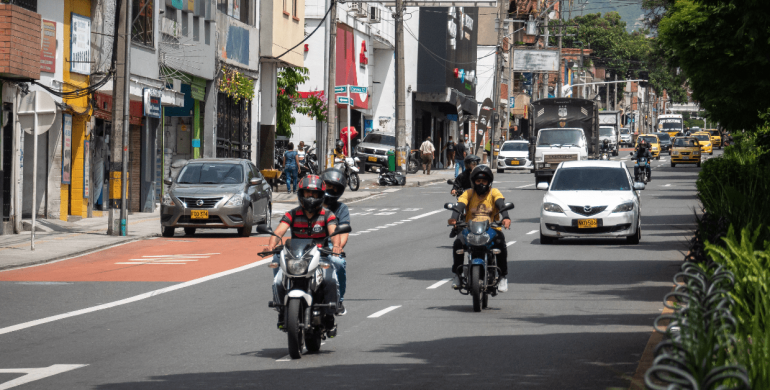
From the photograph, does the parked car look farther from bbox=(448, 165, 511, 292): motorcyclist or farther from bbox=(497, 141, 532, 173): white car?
bbox=(497, 141, 532, 173): white car

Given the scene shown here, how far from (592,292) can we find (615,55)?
389 ft

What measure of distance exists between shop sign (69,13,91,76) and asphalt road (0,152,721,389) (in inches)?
245

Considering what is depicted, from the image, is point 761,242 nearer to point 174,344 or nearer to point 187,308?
point 174,344

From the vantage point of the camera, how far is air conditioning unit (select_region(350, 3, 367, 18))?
177ft

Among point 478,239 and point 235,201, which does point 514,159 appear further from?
point 478,239

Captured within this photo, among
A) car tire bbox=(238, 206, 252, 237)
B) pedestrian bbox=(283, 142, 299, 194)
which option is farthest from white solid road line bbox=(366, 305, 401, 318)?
pedestrian bbox=(283, 142, 299, 194)

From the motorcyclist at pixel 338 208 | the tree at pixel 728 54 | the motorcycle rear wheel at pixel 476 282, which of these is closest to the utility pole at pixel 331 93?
the tree at pixel 728 54

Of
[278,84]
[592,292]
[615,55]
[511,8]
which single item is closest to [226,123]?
[278,84]

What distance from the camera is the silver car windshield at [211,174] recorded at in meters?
25.5

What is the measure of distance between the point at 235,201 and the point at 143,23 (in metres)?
9.22

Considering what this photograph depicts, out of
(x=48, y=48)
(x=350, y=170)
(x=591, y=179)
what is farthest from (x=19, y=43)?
(x=350, y=170)

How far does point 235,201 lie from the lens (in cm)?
2436

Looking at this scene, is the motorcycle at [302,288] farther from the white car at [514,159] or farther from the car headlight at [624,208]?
the white car at [514,159]

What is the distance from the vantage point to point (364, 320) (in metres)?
12.7
